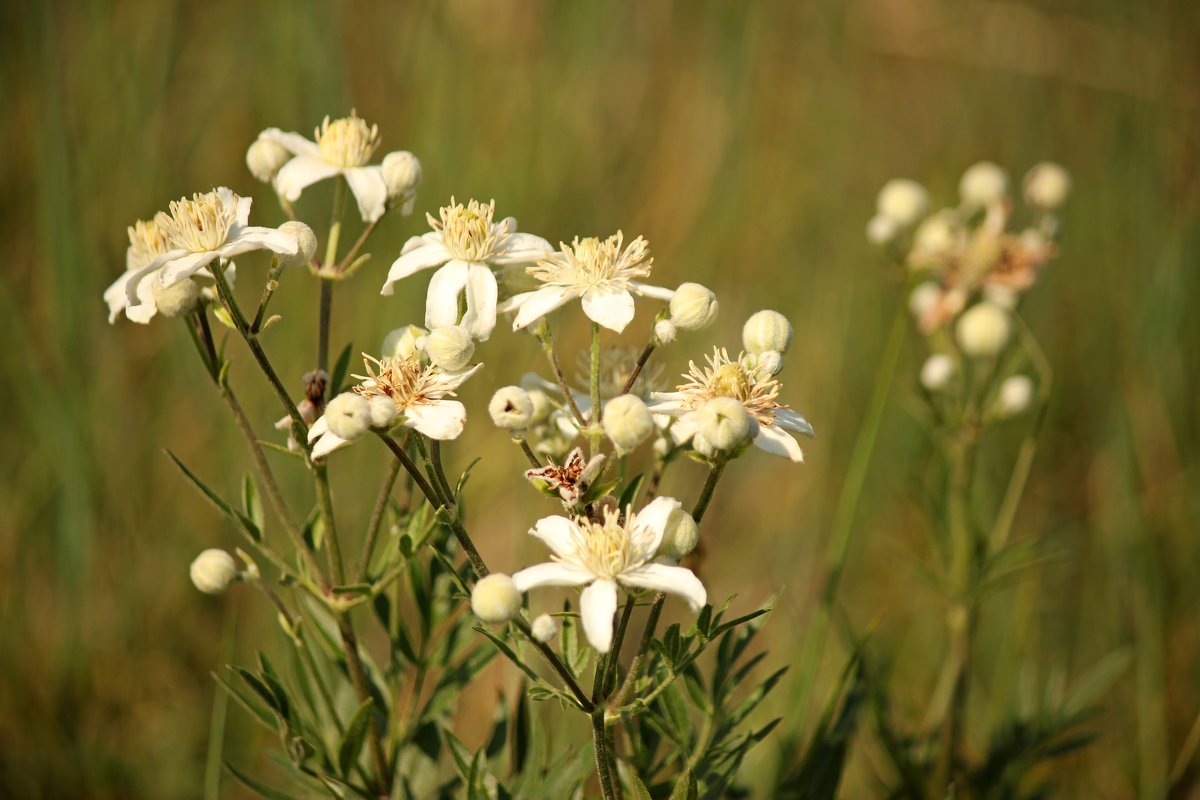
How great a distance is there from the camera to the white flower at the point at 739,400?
7.36 feet

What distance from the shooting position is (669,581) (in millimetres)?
2049

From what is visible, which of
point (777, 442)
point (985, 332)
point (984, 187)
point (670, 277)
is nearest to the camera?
point (777, 442)

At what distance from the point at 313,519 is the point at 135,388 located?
11.0 feet

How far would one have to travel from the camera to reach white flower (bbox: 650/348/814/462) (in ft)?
7.36

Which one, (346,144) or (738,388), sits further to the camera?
(346,144)

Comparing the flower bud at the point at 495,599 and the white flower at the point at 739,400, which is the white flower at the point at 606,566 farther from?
the white flower at the point at 739,400

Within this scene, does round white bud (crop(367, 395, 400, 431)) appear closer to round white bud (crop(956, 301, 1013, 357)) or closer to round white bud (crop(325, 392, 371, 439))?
round white bud (crop(325, 392, 371, 439))

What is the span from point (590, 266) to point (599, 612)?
2.79 ft

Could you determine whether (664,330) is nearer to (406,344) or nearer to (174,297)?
(406,344)

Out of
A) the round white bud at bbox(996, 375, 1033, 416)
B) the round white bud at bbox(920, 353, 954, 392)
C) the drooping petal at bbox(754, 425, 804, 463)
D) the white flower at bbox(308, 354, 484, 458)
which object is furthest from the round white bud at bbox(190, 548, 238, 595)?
the round white bud at bbox(996, 375, 1033, 416)

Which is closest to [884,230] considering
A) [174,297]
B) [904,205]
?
[904,205]

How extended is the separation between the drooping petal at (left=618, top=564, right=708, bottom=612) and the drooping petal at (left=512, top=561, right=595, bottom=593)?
8 cm

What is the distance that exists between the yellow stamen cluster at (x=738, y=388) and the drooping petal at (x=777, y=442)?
0.10 feet

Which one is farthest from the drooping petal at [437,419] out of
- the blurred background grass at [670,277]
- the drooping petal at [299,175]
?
the blurred background grass at [670,277]
